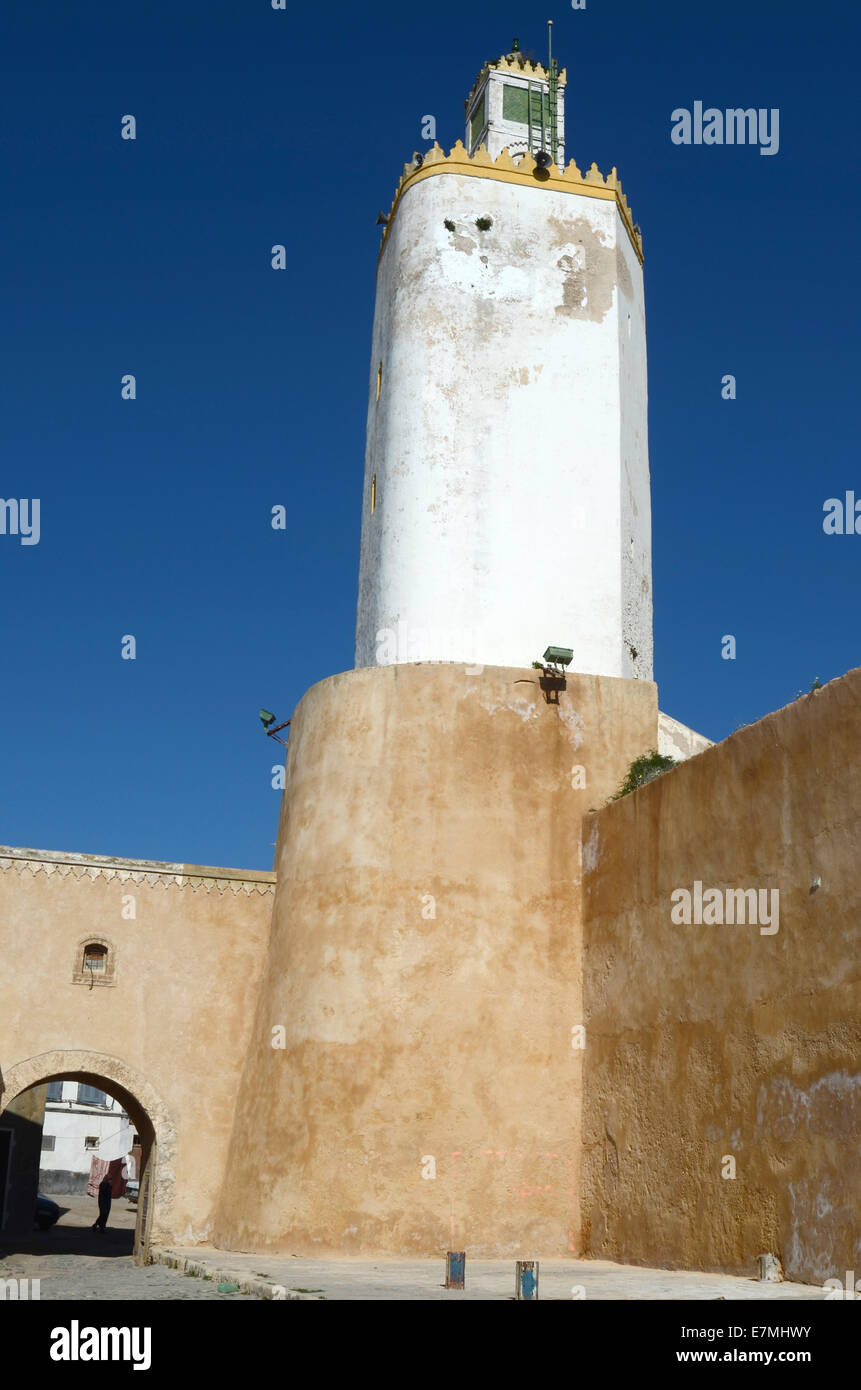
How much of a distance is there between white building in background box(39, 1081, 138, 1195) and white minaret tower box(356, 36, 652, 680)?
36118mm

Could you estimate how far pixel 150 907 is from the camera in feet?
50.9

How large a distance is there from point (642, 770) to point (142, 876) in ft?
19.4

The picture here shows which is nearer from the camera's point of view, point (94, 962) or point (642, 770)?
point (642, 770)

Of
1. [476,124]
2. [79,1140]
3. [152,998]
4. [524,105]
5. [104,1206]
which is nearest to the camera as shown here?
[152,998]

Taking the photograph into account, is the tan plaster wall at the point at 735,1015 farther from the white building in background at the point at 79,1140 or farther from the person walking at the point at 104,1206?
the white building in background at the point at 79,1140

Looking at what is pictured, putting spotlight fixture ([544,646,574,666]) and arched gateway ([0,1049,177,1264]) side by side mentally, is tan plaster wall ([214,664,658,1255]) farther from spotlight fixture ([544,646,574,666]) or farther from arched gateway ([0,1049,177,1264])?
arched gateway ([0,1049,177,1264])

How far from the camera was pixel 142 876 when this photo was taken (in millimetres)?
15594

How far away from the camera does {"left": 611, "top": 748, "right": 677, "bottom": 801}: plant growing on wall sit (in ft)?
47.8

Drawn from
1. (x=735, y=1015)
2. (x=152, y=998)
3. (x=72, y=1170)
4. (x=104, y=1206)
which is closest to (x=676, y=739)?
(x=735, y=1015)

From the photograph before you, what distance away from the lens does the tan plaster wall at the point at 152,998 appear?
1467 cm

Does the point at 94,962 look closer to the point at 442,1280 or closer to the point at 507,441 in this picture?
the point at 442,1280

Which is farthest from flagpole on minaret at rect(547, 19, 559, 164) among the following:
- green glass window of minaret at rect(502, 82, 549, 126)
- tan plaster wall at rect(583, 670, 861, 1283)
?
tan plaster wall at rect(583, 670, 861, 1283)

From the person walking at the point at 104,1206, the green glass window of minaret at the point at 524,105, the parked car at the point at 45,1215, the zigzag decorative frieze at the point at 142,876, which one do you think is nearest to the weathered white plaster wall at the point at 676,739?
the zigzag decorative frieze at the point at 142,876

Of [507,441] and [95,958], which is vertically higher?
[507,441]
